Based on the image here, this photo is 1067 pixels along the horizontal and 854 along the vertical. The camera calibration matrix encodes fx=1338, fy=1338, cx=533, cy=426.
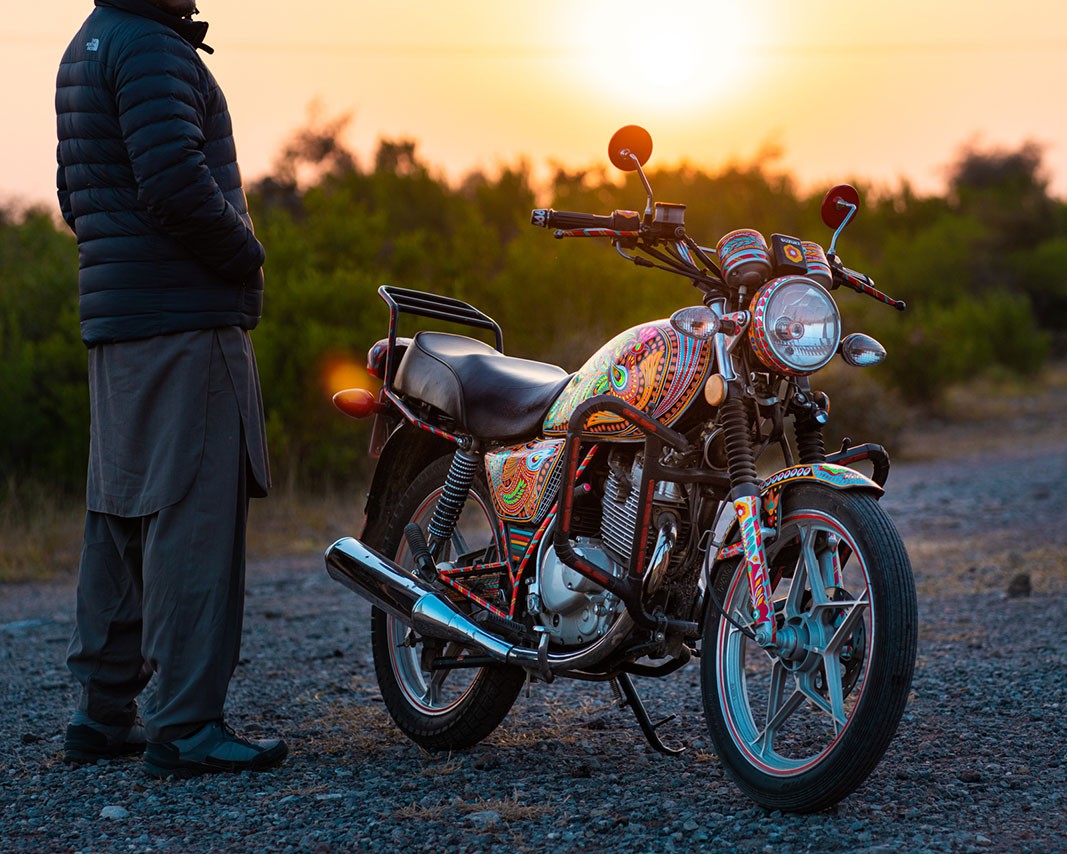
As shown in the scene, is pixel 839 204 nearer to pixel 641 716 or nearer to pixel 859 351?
pixel 859 351

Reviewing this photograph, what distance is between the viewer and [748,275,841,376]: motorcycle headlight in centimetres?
331

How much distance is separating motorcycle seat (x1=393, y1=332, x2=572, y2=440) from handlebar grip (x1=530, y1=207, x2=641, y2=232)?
563mm

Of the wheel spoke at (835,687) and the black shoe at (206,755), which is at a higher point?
the wheel spoke at (835,687)

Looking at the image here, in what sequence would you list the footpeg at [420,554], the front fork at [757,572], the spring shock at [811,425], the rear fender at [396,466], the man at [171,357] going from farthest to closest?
1. the rear fender at [396,466]
2. the footpeg at [420,554]
3. the man at [171,357]
4. the spring shock at [811,425]
5. the front fork at [757,572]

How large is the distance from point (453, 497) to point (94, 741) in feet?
4.52

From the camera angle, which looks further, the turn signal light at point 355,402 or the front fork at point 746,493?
the turn signal light at point 355,402

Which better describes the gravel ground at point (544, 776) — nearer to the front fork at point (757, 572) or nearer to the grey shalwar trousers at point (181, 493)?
the grey shalwar trousers at point (181, 493)

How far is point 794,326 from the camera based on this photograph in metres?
3.33

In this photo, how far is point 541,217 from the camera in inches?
140

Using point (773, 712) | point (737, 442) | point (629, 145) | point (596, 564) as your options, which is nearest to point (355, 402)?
point (596, 564)

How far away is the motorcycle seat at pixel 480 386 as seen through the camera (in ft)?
13.5

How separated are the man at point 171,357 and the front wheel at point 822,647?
1.51 meters

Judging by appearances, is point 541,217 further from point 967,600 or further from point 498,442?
point 967,600

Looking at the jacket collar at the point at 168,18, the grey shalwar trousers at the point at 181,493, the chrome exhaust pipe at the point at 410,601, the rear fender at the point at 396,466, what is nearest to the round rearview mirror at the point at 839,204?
the chrome exhaust pipe at the point at 410,601
